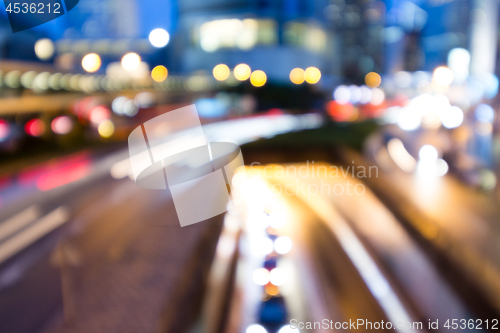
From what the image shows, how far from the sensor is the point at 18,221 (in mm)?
7723

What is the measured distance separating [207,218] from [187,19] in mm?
45842

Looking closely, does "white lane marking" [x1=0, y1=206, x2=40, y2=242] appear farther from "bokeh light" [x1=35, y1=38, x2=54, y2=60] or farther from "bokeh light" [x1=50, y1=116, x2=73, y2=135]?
"bokeh light" [x1=50, y1=116, x2=73, y2=135]

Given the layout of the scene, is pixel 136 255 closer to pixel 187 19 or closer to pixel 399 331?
pixel 399 331

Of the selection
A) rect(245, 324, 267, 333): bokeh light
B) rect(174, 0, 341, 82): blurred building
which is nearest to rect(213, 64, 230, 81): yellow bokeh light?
rect(174, 0, 341, 82): blurred building

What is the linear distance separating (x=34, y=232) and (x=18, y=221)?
3.17 ft

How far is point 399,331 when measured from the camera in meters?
4.11

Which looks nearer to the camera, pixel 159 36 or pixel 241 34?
pixel 159 36

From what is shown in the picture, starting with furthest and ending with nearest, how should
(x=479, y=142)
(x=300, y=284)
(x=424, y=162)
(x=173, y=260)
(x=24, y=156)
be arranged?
1. (x=479, y=142)
2. (x=24, y=156)
3. (x=424, y=162)
4. (x=173, y=260)
5. (x=300, y=284)

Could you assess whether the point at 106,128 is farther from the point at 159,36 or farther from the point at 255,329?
the point at 255,329

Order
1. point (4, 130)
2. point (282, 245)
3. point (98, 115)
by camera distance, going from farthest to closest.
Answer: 1. point (98, 115)
2. point (4, 130)
3. point (282, 245)

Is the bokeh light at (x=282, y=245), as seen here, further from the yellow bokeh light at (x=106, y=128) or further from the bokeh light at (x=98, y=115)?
the bokeh light at (x=98, y=115)

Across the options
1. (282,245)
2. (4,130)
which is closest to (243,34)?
(4,130)

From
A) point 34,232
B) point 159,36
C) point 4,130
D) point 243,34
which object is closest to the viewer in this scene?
point 159,36

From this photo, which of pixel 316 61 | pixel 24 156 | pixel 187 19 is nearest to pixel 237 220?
pixel 24 156
